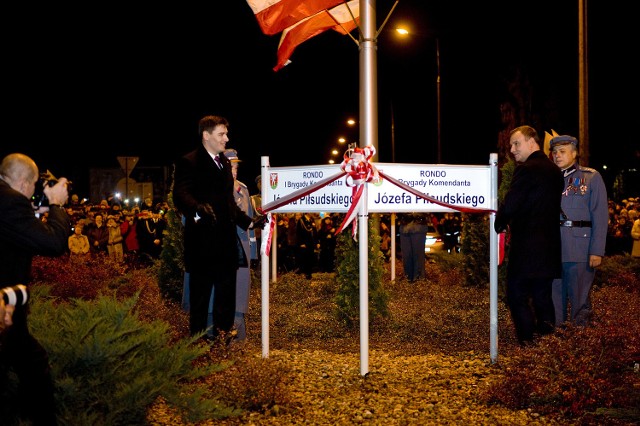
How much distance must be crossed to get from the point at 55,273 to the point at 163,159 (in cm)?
5433

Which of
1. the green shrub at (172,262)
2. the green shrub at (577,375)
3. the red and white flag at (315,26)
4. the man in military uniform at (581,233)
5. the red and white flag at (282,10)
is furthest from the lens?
the green shrub at (172,262)

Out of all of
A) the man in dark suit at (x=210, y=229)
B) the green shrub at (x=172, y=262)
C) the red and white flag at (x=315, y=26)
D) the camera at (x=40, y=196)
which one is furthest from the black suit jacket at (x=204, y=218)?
the green shrub at (x=172, y=262)

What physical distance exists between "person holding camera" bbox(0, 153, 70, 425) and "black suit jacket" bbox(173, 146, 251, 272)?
212cm

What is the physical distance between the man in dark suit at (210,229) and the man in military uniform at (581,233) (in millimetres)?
3019

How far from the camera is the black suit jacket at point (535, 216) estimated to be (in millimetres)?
6340

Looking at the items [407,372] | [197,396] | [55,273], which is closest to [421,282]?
[55,273]

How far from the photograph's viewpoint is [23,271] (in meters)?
4.01

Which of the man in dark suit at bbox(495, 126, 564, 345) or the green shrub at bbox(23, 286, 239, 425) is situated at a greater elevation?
the man in dark suit at bbox(495, 126, 564, 345)

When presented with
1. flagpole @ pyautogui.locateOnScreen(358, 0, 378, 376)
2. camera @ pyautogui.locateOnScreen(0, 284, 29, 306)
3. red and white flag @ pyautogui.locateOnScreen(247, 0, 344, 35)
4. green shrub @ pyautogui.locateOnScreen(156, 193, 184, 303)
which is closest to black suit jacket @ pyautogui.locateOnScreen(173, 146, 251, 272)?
flagpole @ pyautogui.locateOnScreen(358, 0, 378, 376)

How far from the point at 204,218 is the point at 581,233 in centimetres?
341

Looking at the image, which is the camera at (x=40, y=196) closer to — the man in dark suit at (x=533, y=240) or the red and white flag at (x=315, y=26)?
the man in dark suit at (x=533, y=240)

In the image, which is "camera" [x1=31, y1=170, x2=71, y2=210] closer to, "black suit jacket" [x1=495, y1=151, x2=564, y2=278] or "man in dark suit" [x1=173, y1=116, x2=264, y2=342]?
"man in dark suit" [x1=173, y1=116, x2=264, y2=342]

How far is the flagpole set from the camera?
625 cm

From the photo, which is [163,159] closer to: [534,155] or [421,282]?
[421,282]
